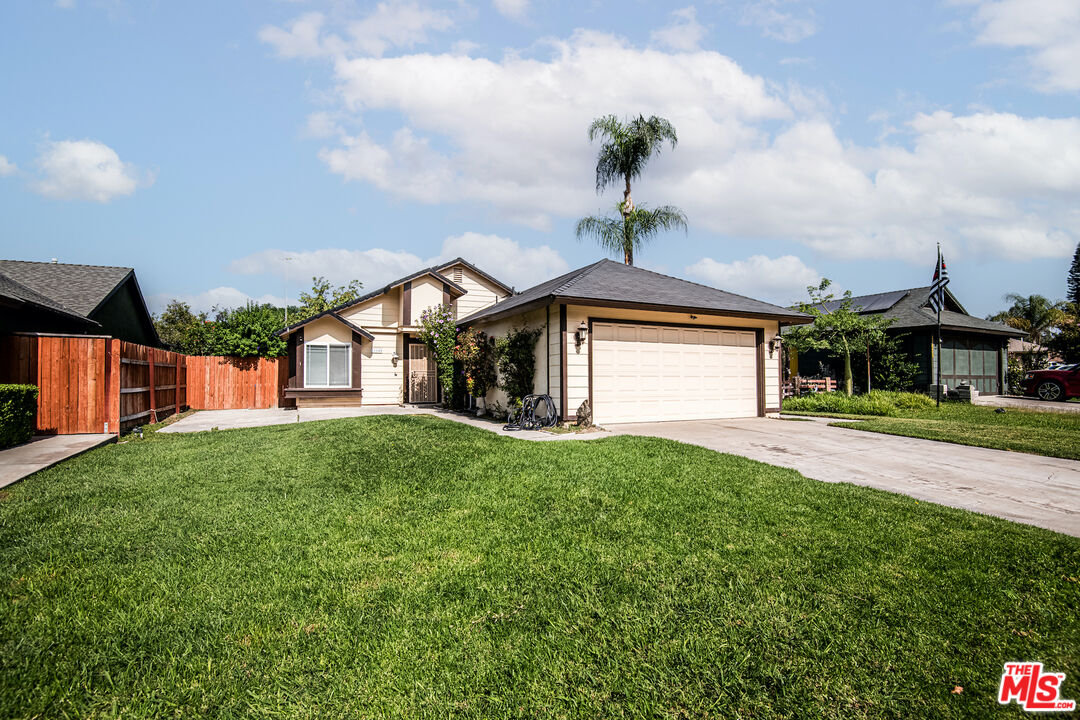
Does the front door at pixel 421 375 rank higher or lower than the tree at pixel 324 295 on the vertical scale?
lower

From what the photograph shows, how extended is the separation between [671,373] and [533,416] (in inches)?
137

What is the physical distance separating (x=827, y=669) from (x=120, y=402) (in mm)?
12357

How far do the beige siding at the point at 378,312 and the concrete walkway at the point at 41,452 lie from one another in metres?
9.12

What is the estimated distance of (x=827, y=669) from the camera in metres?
2.15

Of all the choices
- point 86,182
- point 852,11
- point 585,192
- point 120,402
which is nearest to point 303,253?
point 86,182

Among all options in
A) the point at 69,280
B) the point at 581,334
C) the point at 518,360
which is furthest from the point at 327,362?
the point at 581,334

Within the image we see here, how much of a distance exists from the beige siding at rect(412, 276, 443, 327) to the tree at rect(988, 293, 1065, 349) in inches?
1372

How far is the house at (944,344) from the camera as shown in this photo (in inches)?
733

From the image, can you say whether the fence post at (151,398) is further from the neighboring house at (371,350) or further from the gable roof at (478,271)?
the gable roof at (478,271)

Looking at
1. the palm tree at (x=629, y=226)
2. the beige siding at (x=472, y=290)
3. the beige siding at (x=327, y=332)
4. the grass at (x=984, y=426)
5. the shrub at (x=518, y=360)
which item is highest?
the palm tree at (x=629, y=226)

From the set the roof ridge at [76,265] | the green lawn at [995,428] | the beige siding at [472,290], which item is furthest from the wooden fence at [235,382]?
the green lawn at [995,428]

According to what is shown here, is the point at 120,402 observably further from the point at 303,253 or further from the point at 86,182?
→ the point at 303,253

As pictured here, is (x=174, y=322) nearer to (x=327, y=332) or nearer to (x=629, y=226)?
(x=327, y=332)

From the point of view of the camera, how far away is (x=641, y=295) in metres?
11.2
